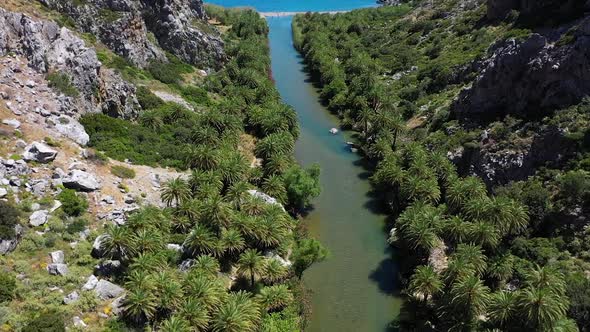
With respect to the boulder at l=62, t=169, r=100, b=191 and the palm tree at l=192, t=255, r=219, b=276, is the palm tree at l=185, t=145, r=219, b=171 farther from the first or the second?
the palm tree at l=192, t=255, r=219, b=276

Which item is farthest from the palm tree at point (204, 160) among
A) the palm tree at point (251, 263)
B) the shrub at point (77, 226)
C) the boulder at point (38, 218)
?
the boulder at point (38, 218)

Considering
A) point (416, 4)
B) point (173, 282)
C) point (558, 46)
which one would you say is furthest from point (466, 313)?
point (416, 4)

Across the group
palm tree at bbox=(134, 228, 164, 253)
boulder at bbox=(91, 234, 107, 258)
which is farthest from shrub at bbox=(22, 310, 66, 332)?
palm tree at bbox=(134, 228, 164, 253)

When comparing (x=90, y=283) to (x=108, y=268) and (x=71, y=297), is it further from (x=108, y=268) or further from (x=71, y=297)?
(x=108, y=268)

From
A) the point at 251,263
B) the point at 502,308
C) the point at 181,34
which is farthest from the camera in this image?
the point at 181,34

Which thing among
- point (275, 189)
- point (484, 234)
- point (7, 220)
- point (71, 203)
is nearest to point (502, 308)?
point (484, 234)

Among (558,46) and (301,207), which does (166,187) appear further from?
(558,46)
